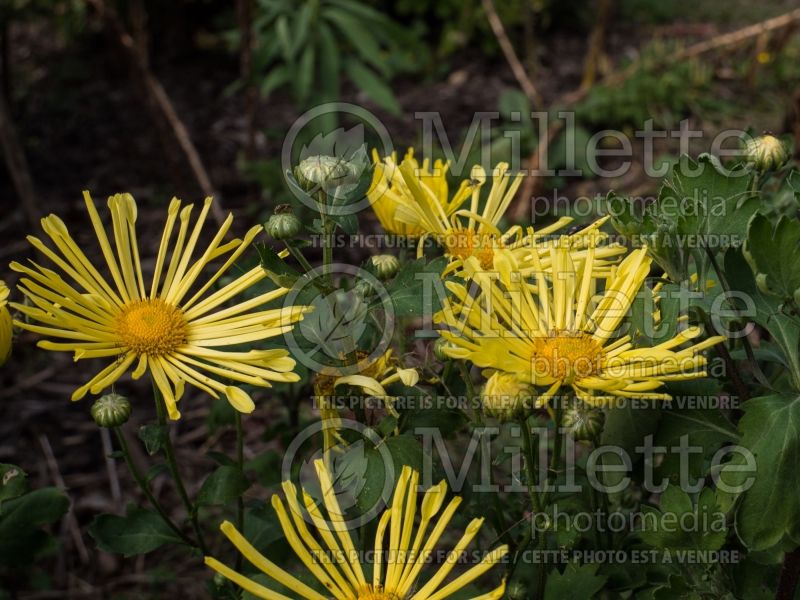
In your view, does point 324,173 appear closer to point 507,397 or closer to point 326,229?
point 326,229

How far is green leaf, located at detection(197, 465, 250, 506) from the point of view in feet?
4.42

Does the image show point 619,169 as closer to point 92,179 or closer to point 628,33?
point 628,33

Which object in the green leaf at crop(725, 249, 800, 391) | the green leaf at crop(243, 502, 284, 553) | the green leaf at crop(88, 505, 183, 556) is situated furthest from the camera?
the green leaf at crop(243, 502, 284, 553)

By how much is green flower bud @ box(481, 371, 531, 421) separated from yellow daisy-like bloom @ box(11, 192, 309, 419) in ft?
0.80

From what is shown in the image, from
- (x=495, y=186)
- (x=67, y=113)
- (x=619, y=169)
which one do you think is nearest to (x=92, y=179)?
(x=67, y=113)

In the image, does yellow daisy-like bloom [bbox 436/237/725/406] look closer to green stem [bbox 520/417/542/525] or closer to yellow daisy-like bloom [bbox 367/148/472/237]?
green stem [bbox 520/417/542/525]

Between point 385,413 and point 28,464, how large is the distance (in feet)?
5.07

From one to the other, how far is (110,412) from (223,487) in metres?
0.21

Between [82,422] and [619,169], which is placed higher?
[619,169]

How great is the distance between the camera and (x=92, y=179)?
3.54m

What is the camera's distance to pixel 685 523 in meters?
1.15

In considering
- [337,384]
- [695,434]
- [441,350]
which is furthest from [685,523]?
[337,384]

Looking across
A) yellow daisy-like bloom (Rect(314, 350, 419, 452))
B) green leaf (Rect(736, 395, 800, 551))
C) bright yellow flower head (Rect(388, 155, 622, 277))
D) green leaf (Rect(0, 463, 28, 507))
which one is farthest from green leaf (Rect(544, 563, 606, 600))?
green leaf (Rect(0, 463, 28, 507))

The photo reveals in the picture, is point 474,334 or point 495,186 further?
point 495,186
